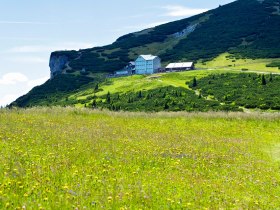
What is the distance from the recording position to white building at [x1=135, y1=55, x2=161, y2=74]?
124 metres

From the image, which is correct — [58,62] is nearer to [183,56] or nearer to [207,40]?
[183,56]

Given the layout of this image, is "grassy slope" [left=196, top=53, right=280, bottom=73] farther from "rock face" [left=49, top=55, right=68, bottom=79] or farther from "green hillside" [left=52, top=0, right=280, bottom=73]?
"rock face" [left=49, top=55, right=68, bottom=79]

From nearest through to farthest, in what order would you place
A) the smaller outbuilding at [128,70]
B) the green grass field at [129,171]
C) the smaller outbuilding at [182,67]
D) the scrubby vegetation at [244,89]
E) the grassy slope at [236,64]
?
the green grass field at [129,171], the scrubby vegetation at [244,89], the grassy slope at [236,64], the smaller outbuilding at [182,67], the smaller outbuilding at [128,70]

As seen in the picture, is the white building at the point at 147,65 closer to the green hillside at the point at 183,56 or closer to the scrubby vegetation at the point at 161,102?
the green hillside at the point at 183,56

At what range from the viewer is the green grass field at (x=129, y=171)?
27.2 feet

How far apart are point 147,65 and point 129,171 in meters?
114

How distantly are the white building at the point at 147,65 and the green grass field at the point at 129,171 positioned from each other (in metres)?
104

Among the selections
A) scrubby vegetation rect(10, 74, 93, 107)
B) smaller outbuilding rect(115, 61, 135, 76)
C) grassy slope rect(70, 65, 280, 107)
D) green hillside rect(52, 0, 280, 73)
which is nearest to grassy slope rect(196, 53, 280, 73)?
grassy slope rect(70, 65, 280, 107)

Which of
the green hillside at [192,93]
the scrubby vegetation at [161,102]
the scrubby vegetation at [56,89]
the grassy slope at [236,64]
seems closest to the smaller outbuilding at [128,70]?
the scrubby vegetation at [56,89]

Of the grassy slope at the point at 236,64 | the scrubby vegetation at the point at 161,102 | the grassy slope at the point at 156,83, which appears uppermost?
the grassy slope at the point at 236,64

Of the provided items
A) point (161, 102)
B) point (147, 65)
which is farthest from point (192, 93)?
point (147, 65)

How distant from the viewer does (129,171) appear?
11414 mm

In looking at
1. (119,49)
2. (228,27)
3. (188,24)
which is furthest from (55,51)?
(228,27)

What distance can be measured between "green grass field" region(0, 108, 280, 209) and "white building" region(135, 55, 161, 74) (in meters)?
104
